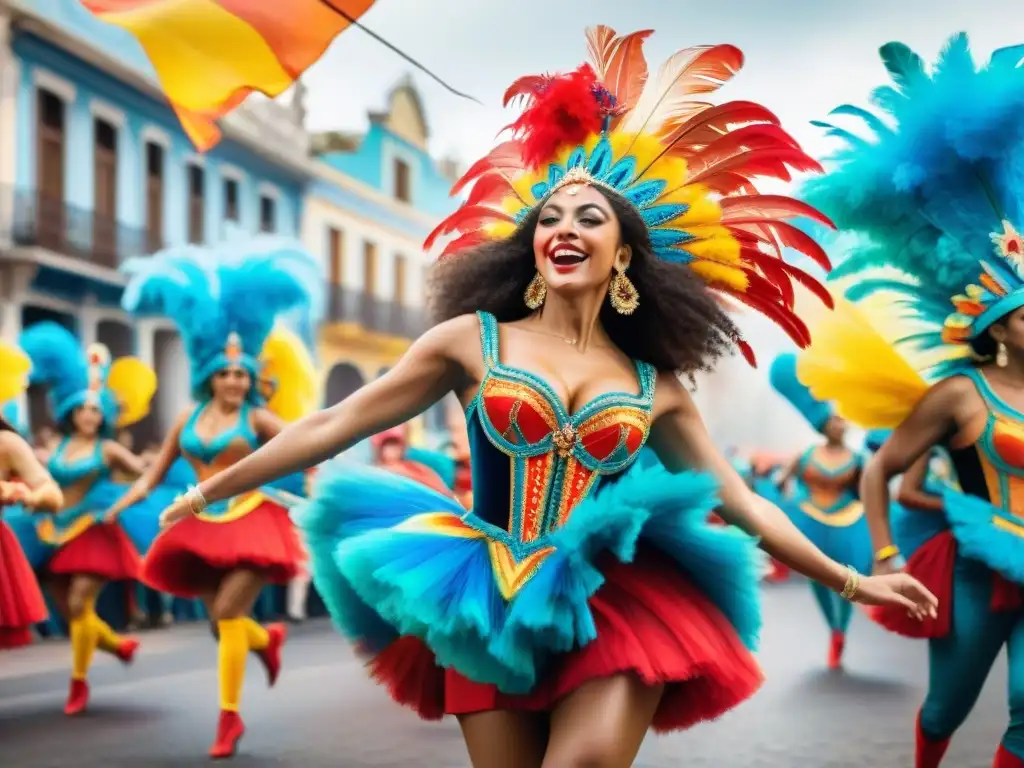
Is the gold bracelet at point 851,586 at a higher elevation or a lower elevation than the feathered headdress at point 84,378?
lower

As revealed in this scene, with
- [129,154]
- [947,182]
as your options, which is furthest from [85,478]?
[129,154]

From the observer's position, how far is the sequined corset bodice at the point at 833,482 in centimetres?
1162

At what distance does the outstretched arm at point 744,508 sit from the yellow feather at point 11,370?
448 cm

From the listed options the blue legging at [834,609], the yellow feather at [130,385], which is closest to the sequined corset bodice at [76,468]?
the yellow feather at [130,385]

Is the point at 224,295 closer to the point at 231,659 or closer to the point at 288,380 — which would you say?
the point at 288,380

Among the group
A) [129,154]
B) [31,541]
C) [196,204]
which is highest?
[129,154]

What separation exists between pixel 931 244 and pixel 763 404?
18.2m

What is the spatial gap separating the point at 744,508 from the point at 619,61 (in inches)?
58.5

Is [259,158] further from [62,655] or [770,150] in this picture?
[770,150]

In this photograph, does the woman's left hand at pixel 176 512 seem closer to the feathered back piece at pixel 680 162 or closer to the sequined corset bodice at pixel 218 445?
the feathered back piece at pixel 680 162

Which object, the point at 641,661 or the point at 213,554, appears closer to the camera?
the point at 641,661

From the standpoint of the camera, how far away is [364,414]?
3.93 meters

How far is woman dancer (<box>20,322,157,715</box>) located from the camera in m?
9.04

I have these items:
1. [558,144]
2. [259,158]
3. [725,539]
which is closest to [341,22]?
[558,144]
